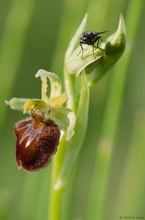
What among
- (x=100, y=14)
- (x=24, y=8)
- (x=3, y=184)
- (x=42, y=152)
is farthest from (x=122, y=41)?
(x=3, y=184)

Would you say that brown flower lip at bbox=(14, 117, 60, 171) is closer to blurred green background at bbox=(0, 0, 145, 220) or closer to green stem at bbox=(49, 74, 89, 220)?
green stem at bbox=(49, 74, 89, 220)

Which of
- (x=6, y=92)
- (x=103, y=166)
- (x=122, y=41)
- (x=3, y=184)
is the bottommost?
(x=3, y=184)

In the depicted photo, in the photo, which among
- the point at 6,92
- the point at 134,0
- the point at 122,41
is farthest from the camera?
the point at 6,92

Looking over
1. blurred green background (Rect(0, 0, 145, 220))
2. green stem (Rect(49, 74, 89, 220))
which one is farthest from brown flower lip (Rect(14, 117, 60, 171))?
blurred green background (Rect(0, 0, 145, 220))

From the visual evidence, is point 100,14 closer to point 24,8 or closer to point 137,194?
point 24,8

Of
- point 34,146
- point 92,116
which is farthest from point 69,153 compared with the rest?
point 92,116

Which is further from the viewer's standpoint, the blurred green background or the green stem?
the blurred green background

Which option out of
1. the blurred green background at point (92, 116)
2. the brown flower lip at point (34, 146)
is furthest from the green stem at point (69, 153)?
the blurred green background at point (92, 116)
